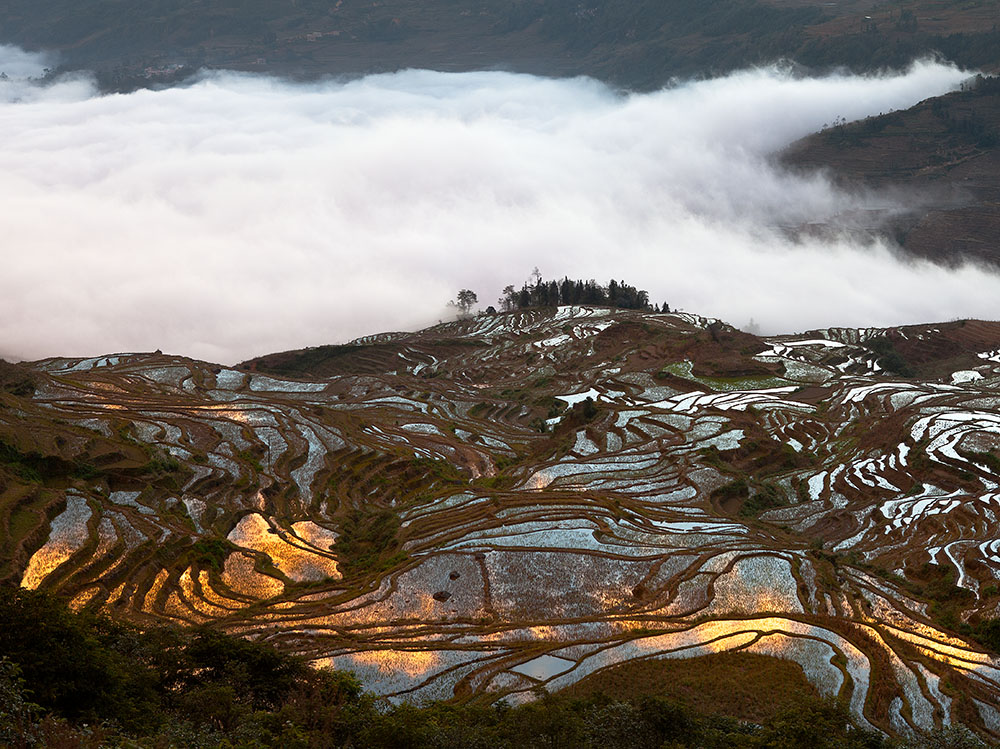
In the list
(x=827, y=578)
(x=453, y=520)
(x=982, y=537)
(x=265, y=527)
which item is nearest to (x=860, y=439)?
(x=982, y=537)

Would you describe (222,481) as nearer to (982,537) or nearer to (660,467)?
(660,467)

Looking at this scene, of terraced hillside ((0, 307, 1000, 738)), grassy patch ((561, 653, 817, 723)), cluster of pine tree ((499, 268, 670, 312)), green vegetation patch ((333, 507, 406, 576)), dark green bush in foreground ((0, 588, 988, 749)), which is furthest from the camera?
cluster of pine tree ((499, 268, 670, 312))

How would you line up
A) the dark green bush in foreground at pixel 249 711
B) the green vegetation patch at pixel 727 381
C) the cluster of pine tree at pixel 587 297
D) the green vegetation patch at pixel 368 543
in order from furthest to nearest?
the cluster of pine tree at pixel 587 297 → the green vegetation patch at pixel 727 381 → the green vegetation patch at pixel 368 543 → the dark green bush in foreground at pixel 249 711

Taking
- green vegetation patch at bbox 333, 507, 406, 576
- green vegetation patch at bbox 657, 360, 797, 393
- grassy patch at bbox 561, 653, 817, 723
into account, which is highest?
green vegetation patch at bbox 657, 360, 797, 393

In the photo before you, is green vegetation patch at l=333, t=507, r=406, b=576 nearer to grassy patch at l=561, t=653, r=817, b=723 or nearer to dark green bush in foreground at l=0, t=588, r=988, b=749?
grassy patch at l=561, t=653, r=817, b=723

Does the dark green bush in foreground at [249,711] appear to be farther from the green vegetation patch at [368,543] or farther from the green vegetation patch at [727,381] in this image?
the green vegetation patch at [727,381]

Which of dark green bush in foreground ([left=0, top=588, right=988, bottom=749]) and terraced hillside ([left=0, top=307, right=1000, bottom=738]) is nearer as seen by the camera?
Result: dark green bush in foreground ([left=0, top=588, right=988, bottom=749])

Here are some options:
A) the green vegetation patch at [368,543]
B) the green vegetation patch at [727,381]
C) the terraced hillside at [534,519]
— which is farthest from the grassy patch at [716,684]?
the green vegetation patch at [727,381]

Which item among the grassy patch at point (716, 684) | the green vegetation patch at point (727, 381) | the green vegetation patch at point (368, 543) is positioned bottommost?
the grassy patch at point (716, 684)

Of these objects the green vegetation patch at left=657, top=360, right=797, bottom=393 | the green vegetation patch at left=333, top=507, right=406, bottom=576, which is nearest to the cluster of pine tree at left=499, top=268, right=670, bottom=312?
the green vegetation patch at left=657, top=360, right=797, bottom=393
